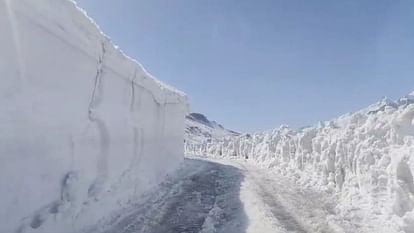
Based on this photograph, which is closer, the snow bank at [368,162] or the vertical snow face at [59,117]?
the vertical snow face at [59,117]

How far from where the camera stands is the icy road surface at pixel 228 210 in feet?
32.6

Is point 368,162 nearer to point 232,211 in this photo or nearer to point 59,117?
point 232,211

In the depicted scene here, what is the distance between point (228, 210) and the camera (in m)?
11.8

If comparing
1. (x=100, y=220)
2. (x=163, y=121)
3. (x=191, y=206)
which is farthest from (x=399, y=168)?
(x=163, y=121)

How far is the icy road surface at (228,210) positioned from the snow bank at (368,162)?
1000 millimetres

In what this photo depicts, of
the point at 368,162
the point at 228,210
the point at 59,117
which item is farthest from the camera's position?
the point at 368,162

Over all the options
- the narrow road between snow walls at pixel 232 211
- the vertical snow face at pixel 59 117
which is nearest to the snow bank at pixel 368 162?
the narrow road between snow walls at pixel 232 211

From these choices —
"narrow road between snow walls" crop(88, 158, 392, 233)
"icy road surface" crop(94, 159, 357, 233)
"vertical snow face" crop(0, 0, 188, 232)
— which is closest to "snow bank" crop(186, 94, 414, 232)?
"narrow road between snow walls" crop(88, 158, 392, 233)

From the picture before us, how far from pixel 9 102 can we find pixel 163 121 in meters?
12.1

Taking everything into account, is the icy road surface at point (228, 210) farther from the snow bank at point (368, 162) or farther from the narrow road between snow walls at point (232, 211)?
the snow bank at point (368, 162)

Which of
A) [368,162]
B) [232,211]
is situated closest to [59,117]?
[232,211]

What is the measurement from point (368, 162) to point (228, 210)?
449 cm

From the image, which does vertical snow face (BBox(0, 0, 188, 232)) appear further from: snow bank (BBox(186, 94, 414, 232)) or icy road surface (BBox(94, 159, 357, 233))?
snow bank (BBox(186, 94, 414, 232))

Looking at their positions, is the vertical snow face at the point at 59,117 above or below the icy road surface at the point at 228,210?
above
